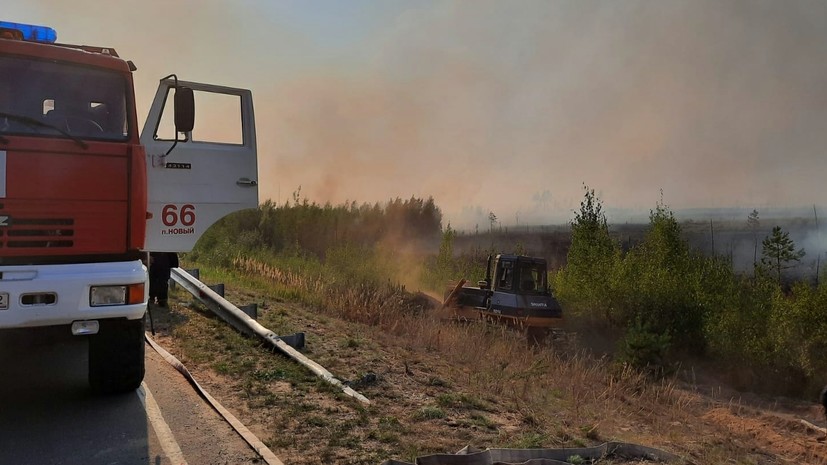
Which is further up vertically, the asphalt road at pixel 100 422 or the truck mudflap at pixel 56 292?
the truck mudflap at pixel 56 292

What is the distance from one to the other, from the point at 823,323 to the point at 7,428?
56.5 ft

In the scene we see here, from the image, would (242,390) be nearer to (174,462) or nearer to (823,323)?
(174,462)

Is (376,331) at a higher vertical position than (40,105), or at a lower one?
lower

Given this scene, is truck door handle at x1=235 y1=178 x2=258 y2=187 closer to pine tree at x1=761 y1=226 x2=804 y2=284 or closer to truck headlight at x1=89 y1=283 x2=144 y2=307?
truck headlight at x1=89 y1=283 x2=144 y2=307

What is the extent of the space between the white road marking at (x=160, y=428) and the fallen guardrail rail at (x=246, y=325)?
147cm

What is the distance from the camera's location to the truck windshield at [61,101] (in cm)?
428

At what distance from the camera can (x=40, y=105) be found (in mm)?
4414

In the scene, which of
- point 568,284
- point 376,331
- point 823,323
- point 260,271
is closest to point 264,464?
point 376,331

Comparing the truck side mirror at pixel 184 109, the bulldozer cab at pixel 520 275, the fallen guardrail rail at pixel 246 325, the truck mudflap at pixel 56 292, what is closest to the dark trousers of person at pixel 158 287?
the fallen guardrail rail at pixel 246 325

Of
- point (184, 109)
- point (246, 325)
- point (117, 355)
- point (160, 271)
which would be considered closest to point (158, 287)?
point (160, 271)

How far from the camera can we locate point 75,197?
4.24 meters

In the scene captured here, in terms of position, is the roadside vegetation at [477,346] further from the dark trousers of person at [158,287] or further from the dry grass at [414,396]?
the dark trousers of person at [158,287]

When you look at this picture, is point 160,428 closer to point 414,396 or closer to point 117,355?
point 117,355

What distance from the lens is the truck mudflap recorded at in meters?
3.93
